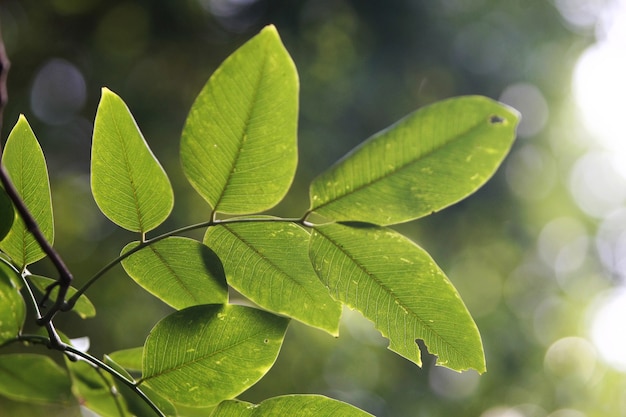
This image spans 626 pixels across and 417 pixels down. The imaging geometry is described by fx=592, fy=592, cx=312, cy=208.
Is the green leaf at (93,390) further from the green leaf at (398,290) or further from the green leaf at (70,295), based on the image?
the green leaf at (398,290)

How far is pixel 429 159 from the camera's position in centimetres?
32

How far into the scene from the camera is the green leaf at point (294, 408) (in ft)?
1.06

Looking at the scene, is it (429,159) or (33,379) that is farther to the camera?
(33,379)

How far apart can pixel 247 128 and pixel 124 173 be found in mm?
75

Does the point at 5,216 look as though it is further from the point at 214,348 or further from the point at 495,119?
the point at 495,119

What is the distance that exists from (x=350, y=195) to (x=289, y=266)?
59 mm

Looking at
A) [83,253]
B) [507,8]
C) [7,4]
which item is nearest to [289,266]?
[83,253]

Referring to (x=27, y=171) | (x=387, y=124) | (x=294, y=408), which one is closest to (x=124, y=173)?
(x=27, y=171)

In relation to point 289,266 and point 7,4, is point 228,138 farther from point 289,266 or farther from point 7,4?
point 7,4

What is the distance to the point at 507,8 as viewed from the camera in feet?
11.4

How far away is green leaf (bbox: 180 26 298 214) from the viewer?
296 mm

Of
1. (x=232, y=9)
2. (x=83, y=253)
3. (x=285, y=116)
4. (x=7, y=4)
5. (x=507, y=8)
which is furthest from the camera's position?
(x=507, y=8)

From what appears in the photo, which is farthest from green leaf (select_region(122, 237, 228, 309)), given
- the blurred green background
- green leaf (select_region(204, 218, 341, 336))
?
the blurred green background

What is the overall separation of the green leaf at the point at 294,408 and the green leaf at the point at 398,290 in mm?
46
